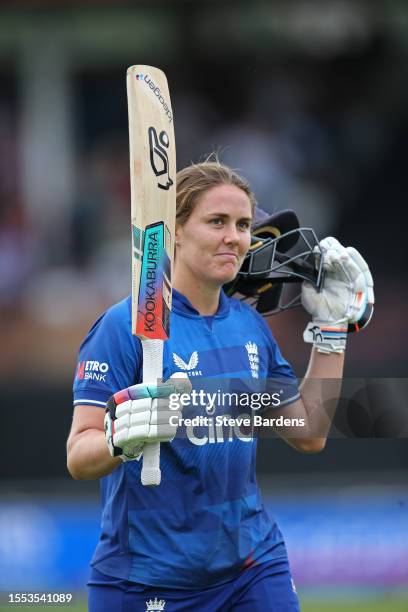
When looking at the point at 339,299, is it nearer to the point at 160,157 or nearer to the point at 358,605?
the point at 160,157

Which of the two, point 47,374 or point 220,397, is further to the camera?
point 47,374

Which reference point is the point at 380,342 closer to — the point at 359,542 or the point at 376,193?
the point at 359,542

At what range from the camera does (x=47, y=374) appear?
903 cm

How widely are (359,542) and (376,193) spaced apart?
506 cm

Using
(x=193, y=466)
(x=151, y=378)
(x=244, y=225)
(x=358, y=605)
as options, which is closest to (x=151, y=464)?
(x=151, y=378)

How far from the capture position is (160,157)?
10.7ft

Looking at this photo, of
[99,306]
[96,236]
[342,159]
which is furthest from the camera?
[342,159]

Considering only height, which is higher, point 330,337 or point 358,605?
point 330,337

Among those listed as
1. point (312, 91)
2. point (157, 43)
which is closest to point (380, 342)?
point (312, 91)

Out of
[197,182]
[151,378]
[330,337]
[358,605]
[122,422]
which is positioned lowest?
[358,605]

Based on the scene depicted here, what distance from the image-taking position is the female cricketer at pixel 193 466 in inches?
133

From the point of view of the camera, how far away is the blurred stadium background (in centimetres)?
736

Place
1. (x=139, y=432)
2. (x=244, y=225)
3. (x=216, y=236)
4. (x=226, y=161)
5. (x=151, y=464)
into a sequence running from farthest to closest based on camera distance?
(x=226, y=161)
(x=244, y=225)
(x=216, y=236)
(x=151, y=464)
(x=139, y=432)

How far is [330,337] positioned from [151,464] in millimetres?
1070
